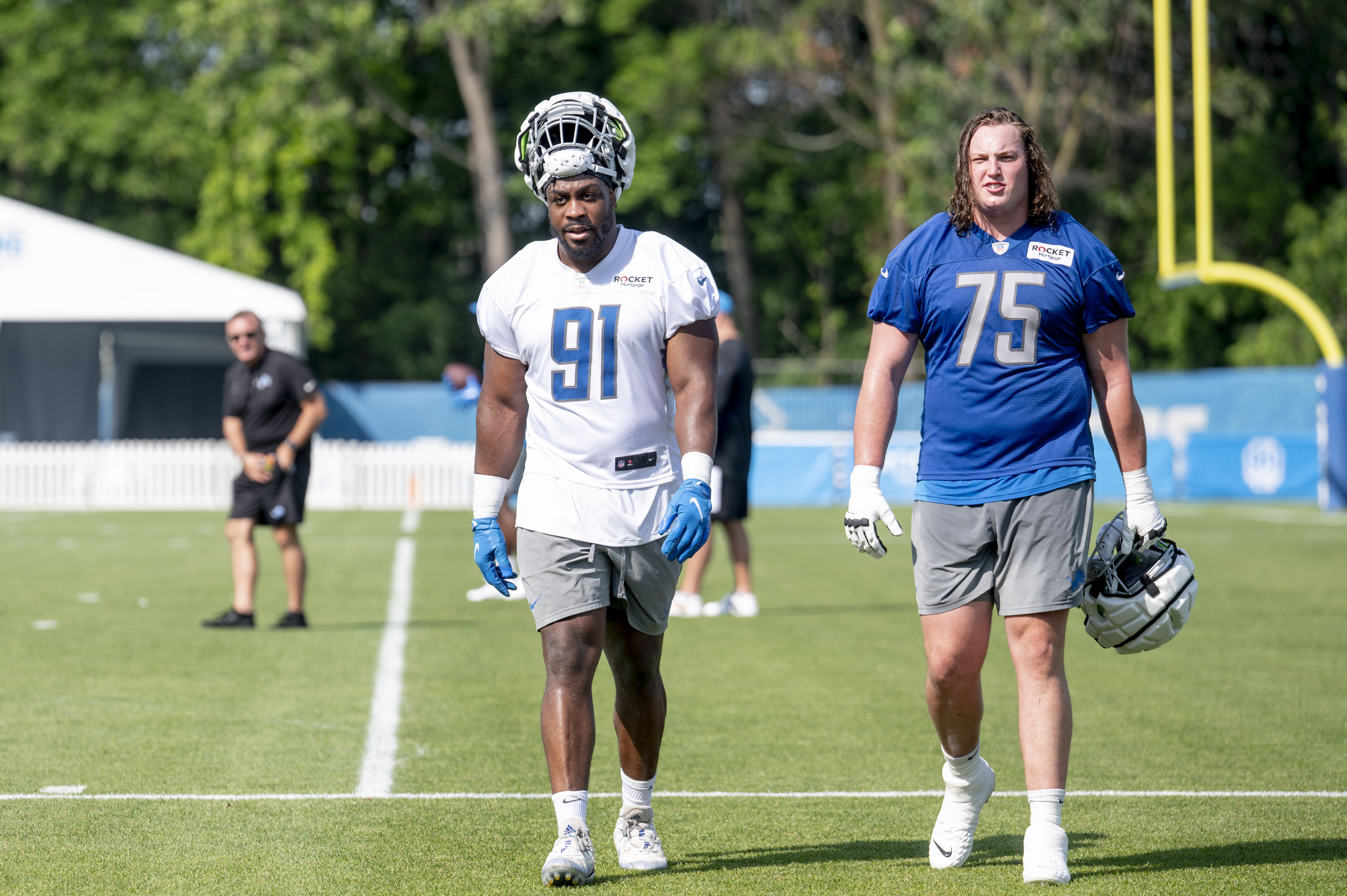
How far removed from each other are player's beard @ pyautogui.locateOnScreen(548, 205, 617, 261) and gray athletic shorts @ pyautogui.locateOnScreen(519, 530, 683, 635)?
30.1 inches

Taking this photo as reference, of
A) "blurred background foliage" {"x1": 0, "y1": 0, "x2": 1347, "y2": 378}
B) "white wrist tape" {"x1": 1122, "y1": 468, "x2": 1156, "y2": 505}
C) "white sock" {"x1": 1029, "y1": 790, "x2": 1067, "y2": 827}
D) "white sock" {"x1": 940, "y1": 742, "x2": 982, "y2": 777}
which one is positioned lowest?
"white sock" {"x1": 1029, "y1": 790, "x2": 1067, "y2": 827}

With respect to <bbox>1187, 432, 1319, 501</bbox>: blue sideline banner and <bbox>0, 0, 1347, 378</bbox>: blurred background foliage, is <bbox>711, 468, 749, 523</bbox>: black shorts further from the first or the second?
<bbox>0, 0, 1347, 378</bbox>: blurred background foliage

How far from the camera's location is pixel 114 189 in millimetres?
46781

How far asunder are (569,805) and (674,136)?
3740 cm

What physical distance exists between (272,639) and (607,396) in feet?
19.3

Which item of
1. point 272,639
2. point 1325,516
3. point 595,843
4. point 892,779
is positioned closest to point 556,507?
point 595,843

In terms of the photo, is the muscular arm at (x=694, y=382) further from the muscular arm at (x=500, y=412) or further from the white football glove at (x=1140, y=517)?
the white football glove at (x=1140, y=517)

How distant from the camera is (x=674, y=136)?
40.9 metres

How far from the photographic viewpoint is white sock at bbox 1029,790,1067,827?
4.48 m

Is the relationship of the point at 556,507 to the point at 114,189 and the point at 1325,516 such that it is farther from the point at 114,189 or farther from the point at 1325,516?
the point at 114,189

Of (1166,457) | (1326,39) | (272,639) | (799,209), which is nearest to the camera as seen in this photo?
(272,639)

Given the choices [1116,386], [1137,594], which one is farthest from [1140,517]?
[1116,386]

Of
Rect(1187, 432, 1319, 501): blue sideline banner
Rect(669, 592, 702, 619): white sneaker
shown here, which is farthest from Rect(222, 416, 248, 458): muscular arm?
Rect(1187, 432, 1319, 501): blue sideline banner

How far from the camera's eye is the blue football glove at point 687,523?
4457mm
